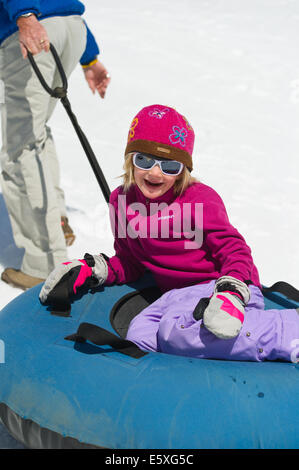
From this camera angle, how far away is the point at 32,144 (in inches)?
110

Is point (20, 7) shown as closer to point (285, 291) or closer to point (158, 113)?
point (158, 113)

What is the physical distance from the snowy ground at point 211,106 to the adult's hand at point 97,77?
0.99 metres

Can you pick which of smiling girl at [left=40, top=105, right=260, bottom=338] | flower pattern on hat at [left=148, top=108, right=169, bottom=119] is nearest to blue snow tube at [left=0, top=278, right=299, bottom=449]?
smiling girl at [left=40, top=105, right=260, bottom=338]

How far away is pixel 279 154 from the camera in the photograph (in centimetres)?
514

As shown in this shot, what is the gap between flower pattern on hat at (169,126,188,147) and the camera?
1.85 metres

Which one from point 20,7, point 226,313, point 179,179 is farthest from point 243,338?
point 20,7

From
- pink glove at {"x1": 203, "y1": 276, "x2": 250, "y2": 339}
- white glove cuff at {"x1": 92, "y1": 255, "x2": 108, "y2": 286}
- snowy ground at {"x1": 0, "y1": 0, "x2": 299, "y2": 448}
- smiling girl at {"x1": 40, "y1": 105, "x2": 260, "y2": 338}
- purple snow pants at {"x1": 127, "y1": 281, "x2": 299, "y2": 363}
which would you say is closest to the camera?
pink glove at {"x1": 203, "y1": 276, "x2": 250, "y2": 339}

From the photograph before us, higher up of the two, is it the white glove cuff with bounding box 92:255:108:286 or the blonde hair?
the blonde hair

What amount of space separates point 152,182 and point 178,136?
0.18 m

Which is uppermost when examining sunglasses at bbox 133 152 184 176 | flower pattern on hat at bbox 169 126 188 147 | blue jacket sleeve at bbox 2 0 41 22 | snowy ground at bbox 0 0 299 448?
blue jacket sleeve at bbox 2 0 41 22

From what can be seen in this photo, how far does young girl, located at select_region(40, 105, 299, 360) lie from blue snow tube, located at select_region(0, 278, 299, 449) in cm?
15

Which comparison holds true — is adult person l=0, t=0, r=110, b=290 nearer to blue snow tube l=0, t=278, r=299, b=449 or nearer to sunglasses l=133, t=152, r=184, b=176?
sunglasses l=133, t=152, r=184, b=176

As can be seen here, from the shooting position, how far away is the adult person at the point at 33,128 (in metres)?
2.65

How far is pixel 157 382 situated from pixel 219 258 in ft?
1.88
